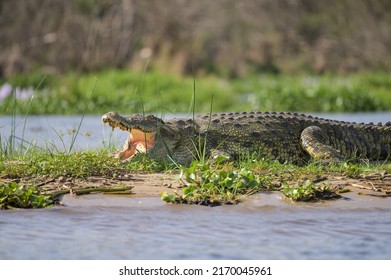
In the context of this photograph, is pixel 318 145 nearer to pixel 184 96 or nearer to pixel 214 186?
pixel 214 186

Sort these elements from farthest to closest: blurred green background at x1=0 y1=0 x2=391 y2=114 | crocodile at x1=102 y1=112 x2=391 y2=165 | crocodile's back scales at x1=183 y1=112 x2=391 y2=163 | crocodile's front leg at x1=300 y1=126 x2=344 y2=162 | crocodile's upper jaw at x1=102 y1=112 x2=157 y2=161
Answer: blurred green background at x1=0 y1=0 x2=391 y2=114 → crocodile's back scales at x1=183 y1=112 x2=391 y2=163 → crocodile's front leg at x1=300 y1=126 x2=344 y2=162 → crocodile at x1=102 y1=112 x2=391 y2=165 → crocodile's upper jaw at x1=102 y1=112 x2=157 y2=161

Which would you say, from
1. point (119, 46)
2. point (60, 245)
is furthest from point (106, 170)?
point (119, 46)

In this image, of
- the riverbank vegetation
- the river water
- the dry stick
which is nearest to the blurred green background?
the riverbank vegetation

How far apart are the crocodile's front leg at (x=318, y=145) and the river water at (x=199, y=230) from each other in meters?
1.49

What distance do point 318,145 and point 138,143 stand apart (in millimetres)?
1854

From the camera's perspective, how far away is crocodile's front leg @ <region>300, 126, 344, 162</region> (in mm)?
8086

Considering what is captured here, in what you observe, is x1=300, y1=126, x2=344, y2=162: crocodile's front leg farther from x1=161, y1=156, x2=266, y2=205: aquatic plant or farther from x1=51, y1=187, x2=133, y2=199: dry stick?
x1=51, y1=187, x2=133, y2=199: dry stick

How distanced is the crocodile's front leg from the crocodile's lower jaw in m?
1.63

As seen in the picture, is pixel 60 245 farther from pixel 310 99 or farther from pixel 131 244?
pixel 310 99

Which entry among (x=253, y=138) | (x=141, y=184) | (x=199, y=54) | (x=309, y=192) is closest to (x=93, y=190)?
(x=141, y=184)

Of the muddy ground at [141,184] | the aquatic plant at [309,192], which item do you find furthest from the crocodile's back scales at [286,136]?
the aquatic plant at [309,192]

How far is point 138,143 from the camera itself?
8.01 m

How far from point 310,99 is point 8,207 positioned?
12.1 metres

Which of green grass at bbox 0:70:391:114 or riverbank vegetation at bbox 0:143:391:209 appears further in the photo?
green grass at bbox 0:70:391:114
